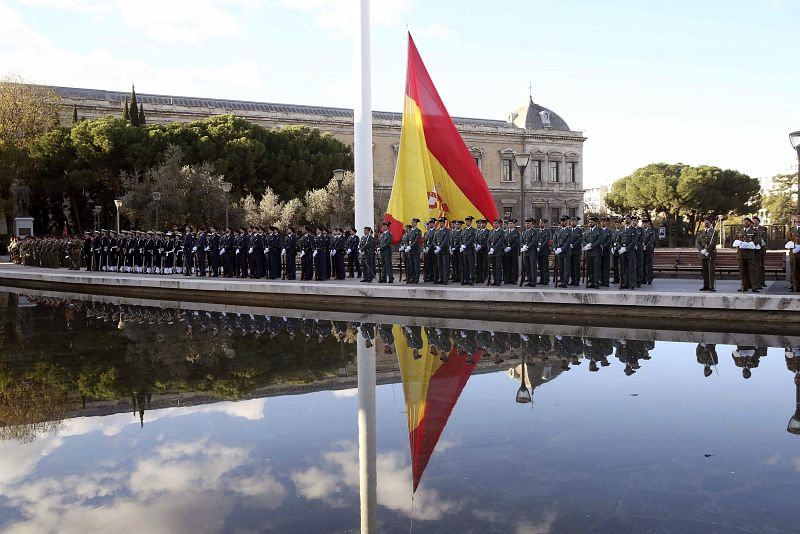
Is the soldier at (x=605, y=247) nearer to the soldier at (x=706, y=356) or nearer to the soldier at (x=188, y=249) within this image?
the soldier at (x=706, y=356)

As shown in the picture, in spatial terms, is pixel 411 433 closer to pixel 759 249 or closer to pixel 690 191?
pixel 759 249

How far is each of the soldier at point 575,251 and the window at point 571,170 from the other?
2432 inches

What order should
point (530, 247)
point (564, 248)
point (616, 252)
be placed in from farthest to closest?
point (530, 247) → point (564, 248) → point (616, 252)

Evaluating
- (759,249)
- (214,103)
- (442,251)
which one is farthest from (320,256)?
(214,103)

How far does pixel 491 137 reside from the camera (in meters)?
71.5

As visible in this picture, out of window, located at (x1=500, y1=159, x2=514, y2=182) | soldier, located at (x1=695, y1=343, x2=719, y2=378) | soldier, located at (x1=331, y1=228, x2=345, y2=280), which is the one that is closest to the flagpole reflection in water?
soldier, located at (x1=695, y1=343, x2=719, y2=378)

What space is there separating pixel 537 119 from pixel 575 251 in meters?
62.7

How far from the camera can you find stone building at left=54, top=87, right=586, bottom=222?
184 feet

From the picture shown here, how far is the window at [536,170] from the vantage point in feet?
243

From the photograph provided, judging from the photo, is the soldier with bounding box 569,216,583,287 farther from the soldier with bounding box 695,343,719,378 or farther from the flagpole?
the flagpole

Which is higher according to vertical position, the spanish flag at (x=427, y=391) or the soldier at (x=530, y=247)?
the soldier at (x=530, y=247)

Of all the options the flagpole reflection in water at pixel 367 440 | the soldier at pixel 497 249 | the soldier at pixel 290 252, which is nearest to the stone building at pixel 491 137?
the soldier at pixel 290 252

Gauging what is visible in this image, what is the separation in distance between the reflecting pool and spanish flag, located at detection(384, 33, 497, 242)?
809 centimetres

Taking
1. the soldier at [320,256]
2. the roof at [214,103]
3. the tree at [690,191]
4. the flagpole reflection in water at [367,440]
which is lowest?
Result: the flagpole reflection in water at [367,440]
